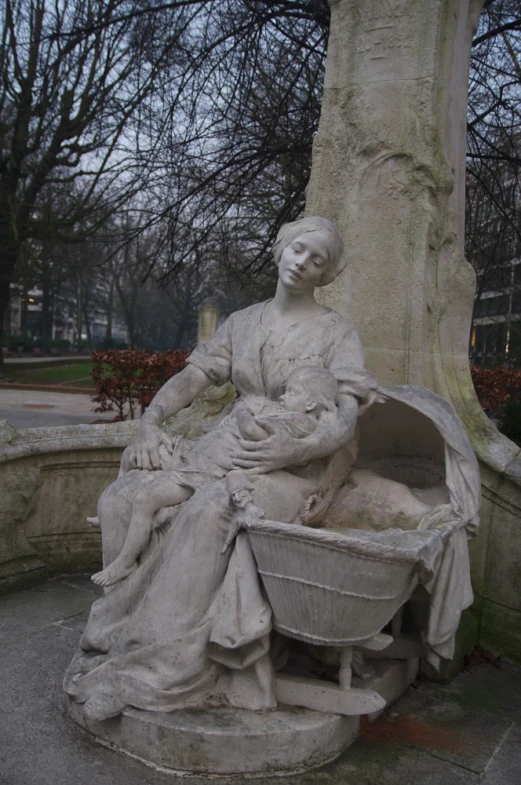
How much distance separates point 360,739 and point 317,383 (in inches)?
54.0

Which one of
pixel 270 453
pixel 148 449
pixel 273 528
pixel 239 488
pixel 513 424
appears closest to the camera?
pixel 273 528

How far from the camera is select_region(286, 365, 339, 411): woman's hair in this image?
9.83 feet

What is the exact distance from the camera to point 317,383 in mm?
3004

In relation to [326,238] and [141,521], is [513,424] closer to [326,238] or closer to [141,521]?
[326,238]

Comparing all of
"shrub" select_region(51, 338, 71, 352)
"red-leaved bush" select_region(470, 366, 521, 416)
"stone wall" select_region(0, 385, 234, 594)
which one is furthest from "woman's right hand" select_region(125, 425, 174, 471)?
"shrub" select_region(51, 338, 71, 352)

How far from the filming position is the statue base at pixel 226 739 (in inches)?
99.2

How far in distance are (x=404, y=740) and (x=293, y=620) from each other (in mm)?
763

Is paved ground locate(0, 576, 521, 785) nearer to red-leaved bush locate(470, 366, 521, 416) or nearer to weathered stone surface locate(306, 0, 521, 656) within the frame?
weathered stone surface locate(306, 0, 521, 656)

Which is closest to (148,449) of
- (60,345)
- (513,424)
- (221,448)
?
(221,448)

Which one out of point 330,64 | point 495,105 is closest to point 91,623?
point 330,64

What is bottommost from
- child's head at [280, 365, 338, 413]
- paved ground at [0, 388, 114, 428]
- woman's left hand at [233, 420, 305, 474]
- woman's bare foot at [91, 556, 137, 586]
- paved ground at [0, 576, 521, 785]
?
paved ground at [0, 576, 521, 785]

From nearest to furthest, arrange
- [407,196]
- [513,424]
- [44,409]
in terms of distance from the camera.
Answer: [407,196], [513,424], [44,409]

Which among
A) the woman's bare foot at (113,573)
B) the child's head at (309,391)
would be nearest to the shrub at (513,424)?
the child's head at (309,391)

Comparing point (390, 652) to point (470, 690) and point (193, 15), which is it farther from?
point (193, 15)
